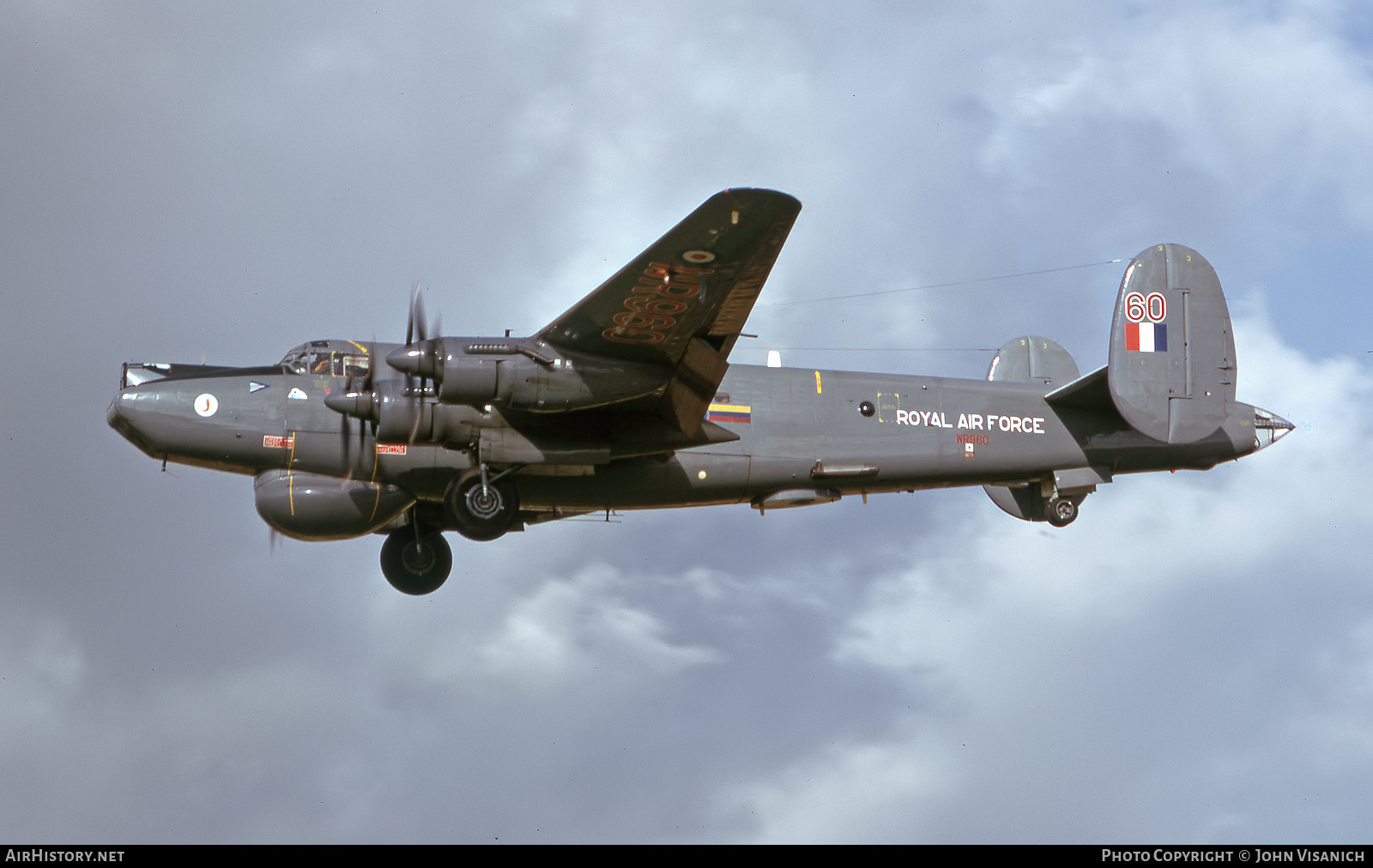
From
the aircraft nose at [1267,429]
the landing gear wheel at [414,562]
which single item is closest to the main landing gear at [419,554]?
the landing gear wheel at [414,562]

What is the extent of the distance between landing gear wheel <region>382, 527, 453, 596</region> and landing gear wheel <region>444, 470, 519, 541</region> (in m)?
2.26

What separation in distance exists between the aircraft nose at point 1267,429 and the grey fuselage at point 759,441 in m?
0.07

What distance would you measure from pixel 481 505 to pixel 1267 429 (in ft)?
36.5

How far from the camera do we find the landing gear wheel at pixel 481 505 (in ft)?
67.6

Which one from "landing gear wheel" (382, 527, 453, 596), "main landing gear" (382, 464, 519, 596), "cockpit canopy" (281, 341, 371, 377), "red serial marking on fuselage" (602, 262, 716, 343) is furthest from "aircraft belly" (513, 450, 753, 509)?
"cockpit canopy" (281, 341, 371, 377)

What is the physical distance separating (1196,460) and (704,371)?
25.1 feet

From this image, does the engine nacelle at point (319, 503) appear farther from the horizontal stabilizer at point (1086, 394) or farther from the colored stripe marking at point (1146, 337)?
the colored stripe marking at point (1146, 337)

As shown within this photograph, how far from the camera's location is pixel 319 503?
21.3 metres

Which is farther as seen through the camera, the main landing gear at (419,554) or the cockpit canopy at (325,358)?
the main landing gear at (419,554)

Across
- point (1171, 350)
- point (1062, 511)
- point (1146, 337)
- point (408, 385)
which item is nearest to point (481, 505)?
point (408, 385)

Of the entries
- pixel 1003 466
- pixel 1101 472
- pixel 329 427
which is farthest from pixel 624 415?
pixel 1101 472

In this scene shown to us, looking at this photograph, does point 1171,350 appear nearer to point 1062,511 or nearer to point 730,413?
point 1062,511

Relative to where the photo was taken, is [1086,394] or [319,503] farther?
[1086,394]
